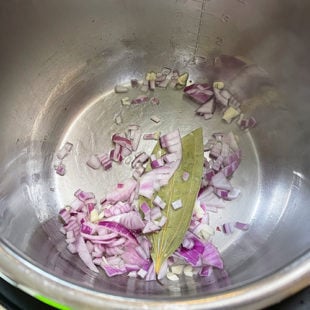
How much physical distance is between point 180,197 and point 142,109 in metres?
0.26

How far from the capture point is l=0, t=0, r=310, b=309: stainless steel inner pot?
979 millimetres

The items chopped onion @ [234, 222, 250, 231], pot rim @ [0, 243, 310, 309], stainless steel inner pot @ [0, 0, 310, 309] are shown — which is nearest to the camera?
pot rim @ [0, 243, 310, 309]

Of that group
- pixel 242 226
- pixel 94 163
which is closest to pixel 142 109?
pixel 94 163

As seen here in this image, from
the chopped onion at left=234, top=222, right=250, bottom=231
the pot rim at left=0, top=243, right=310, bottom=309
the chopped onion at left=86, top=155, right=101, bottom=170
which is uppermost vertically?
the chopped onion at left=86, top=155, right=101, bottom=170

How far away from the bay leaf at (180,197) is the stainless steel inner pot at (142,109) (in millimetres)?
64

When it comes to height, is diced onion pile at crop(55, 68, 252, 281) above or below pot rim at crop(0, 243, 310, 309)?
above

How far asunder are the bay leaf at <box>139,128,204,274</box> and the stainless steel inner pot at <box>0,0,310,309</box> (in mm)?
64

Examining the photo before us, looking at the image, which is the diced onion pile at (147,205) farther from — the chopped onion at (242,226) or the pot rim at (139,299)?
the pot rim at (139,299)

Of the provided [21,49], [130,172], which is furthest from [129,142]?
[21,49]

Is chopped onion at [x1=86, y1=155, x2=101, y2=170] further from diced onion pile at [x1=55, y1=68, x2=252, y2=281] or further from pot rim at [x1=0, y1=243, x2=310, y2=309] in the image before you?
pot rim at [x1=0, y1=243, x2=310, y2=309]

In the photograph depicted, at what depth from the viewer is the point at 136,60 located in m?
1.27

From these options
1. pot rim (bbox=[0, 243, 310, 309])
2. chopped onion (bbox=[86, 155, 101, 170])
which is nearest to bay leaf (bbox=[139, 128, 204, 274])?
chopped onion (bbox=[86, 155, 101, 170])

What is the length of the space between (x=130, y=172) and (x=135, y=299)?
0.49m

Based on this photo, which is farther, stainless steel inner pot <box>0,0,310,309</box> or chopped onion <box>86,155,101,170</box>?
chopped onion <box>86,155,101,170</box>
